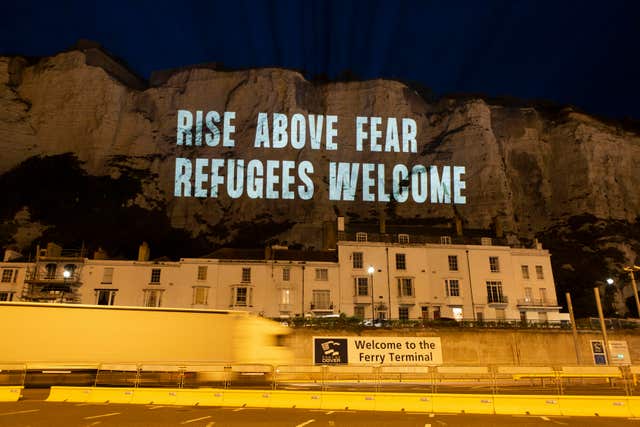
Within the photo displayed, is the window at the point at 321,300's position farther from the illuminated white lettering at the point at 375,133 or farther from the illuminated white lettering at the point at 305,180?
the illuminated white lettering at the point at 375,133

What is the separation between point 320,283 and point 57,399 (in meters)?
34.2

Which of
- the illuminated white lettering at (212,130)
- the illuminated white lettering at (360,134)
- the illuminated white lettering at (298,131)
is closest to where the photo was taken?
the illuminated white lettering at (360,134)

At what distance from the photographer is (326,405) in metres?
16.1

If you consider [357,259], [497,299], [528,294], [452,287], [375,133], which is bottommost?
[497,299]

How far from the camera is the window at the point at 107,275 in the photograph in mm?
49438

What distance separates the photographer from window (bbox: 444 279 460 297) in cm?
5191

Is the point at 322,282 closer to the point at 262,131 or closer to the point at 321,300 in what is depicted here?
the point at 321,300

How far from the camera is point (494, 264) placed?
53.0m

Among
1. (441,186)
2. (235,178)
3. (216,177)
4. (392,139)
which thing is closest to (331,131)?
(392,139)

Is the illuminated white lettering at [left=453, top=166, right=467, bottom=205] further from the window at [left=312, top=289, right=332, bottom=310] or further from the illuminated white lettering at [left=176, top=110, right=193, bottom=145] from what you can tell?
the illuminated white lettering at [left=176, top=110, right=193, bottom=145]

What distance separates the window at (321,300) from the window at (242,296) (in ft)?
20.7

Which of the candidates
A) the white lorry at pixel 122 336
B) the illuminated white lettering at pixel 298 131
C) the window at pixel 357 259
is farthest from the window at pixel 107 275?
the illuminated white lettering at pixel 298 131

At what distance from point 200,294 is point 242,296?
13.5 feet

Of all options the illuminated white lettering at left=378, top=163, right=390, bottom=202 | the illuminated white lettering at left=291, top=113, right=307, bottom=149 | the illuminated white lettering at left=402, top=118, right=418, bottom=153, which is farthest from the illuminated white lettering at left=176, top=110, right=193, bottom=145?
the illuminated white lettering at left=402, top=118, right=418, bottom=153
